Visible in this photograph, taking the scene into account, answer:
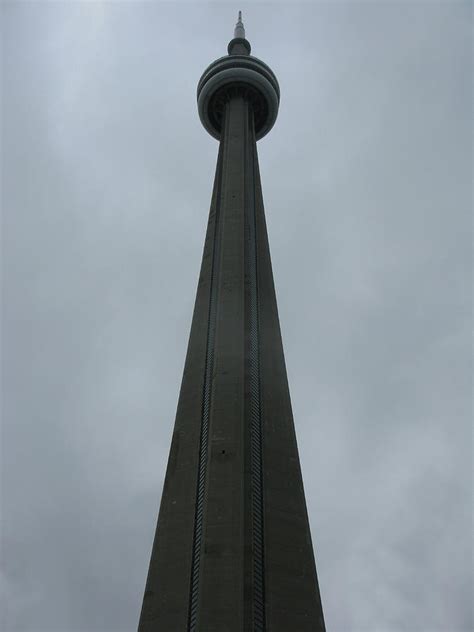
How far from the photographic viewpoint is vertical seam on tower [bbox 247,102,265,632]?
1870cm

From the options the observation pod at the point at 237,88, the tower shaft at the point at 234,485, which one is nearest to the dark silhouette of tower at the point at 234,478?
the tower shaft at the point at 234,485

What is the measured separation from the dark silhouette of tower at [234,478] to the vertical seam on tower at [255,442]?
0.15 feet

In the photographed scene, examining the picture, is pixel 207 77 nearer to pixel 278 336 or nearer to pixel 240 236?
pixel 240 236

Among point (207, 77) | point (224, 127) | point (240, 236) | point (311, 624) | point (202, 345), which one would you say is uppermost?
point (207, 77)

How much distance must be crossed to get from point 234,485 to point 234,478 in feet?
0.99

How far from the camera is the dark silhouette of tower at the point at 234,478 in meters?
18.8

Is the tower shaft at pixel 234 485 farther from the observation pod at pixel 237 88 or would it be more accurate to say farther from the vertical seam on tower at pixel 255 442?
the observation pod at pixel 237 88

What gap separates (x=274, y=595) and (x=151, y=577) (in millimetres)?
4095

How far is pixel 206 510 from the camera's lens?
67.8 feet

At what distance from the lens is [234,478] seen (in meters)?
21.5

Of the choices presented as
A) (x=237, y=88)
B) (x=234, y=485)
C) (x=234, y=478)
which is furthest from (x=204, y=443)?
(x=237, y=88)

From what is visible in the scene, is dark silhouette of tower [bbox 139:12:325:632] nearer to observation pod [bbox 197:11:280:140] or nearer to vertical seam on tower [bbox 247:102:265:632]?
vertical seam on tower [bbox 247:102:265:632]

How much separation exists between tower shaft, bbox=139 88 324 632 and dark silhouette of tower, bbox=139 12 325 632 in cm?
4

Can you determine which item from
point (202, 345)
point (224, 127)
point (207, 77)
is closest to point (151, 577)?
point (202, 345)
